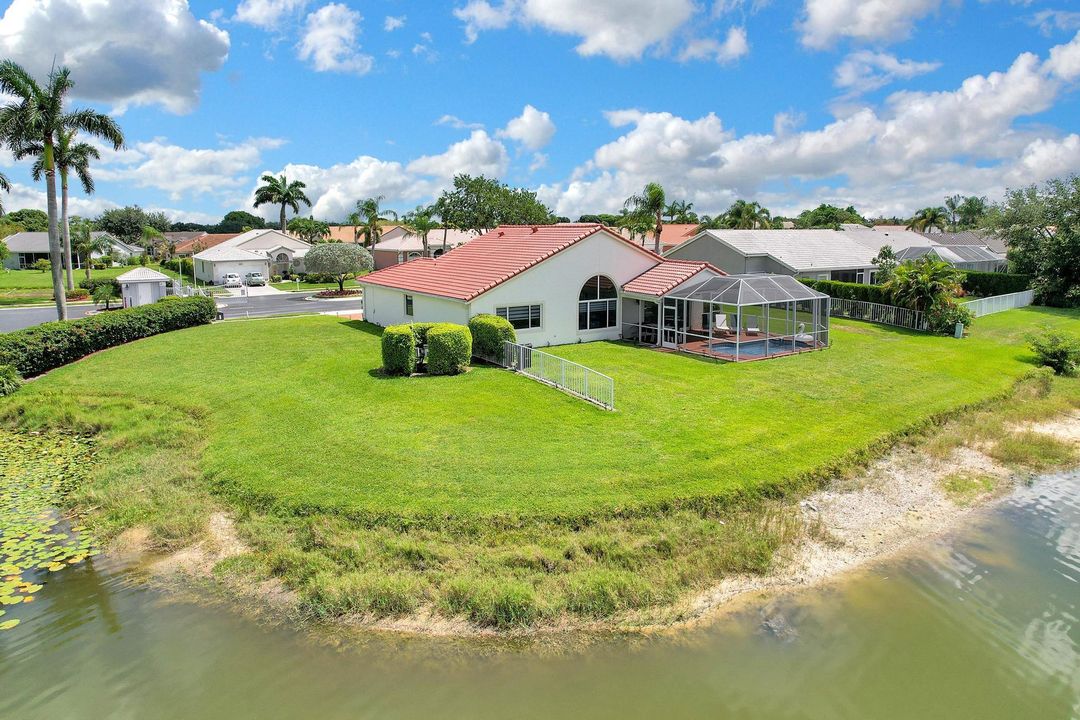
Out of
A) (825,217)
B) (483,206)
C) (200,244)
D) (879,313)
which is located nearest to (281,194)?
(200,244)

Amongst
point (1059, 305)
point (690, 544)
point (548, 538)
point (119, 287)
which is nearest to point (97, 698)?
point (548, 538)

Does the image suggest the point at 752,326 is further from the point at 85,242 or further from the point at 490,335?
the point at 85,242

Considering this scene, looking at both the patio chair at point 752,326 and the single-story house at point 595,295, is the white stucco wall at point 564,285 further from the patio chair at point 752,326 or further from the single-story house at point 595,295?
the patio chair at point 752,326

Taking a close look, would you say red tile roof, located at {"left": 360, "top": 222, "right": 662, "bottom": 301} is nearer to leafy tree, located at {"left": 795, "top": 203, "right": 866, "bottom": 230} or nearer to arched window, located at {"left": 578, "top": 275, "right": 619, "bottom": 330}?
arched window, located at {"left": 578, "top": 275, "right": 619, "bottom": 330}

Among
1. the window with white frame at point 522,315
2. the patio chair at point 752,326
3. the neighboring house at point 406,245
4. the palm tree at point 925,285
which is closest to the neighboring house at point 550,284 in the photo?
the window with white frame at point 522,315

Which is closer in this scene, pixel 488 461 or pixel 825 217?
pixel 488 461

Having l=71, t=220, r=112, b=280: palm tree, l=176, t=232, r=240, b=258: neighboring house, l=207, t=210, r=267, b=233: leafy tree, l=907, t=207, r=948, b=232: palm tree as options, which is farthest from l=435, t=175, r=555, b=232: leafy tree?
l=207, t=210, r=267, b=233: leafy tree

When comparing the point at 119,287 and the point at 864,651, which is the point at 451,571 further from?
the point at 119,287
